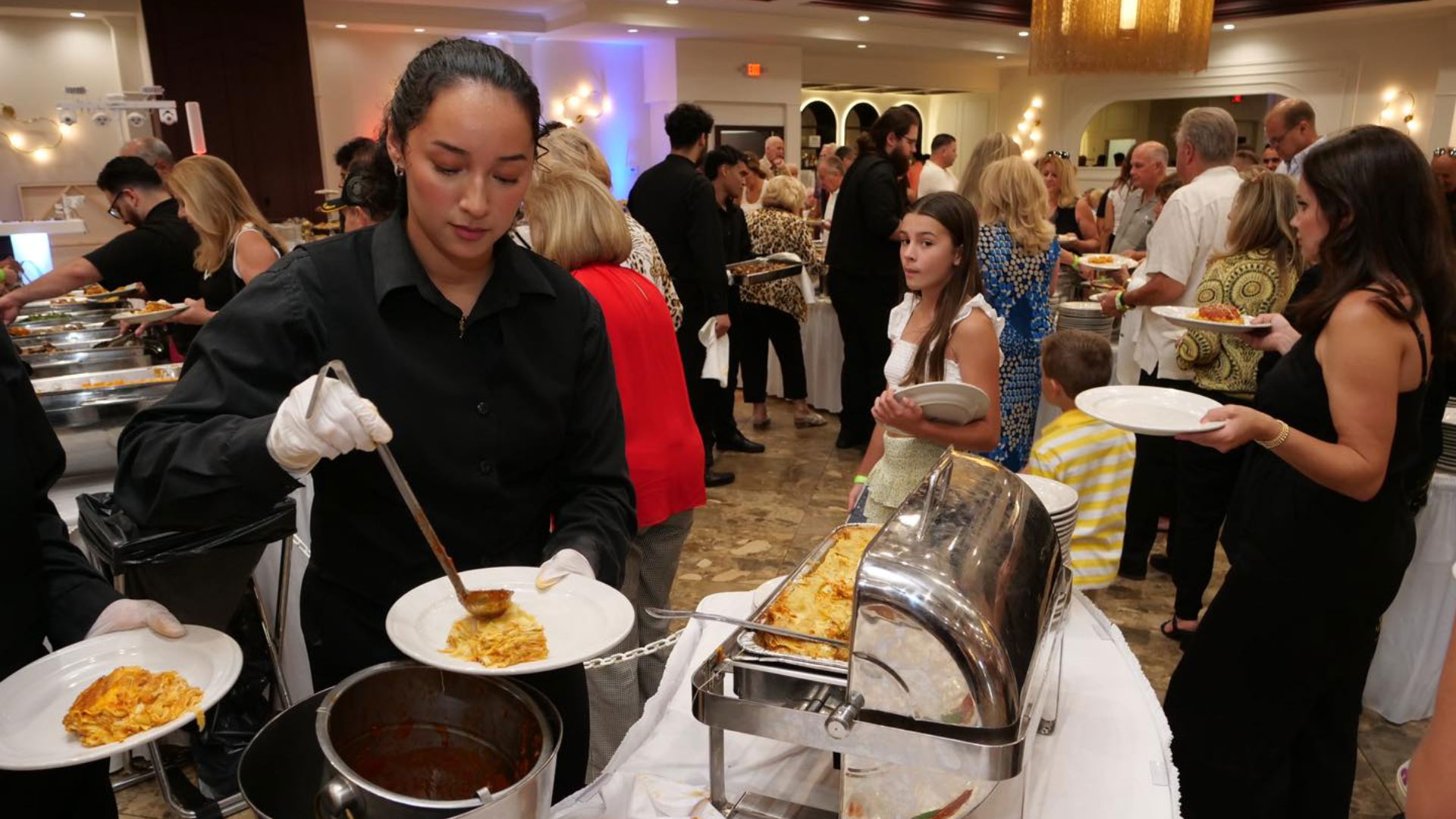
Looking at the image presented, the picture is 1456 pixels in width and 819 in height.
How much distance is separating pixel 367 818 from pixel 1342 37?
13.9 metres

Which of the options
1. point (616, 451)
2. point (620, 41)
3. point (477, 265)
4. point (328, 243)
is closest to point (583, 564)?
point (616, 451)

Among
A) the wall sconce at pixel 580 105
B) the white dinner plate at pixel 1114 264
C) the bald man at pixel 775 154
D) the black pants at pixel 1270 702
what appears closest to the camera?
the black pants at pixel 1270 702

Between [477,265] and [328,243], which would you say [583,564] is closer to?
[477,265]

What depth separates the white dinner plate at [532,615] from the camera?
0.95m

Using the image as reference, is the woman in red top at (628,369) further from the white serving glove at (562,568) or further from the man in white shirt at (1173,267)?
the man in white shirt at (1173,267)

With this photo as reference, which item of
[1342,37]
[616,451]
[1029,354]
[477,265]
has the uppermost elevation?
[1342,37]

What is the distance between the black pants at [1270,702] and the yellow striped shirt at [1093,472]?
1.08ft

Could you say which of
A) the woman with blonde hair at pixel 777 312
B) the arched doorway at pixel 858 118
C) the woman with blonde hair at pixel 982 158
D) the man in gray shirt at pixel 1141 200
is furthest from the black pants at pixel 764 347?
the arched doorway at pixel 858 118

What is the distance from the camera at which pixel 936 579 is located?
3.05 feet

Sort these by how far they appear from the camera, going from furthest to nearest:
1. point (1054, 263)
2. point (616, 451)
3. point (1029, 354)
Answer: point (1054, 263)
point (1029, 354)
point (616, 451)

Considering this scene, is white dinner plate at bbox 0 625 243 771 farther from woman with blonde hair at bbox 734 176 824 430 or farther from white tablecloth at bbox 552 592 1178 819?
woman with blonde hair at bbox 734 176 824 430

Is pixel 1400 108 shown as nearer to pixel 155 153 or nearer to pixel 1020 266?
pixel 1020 266

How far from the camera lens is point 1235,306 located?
3.07 metres

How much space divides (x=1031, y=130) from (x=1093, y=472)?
44.6 feet
